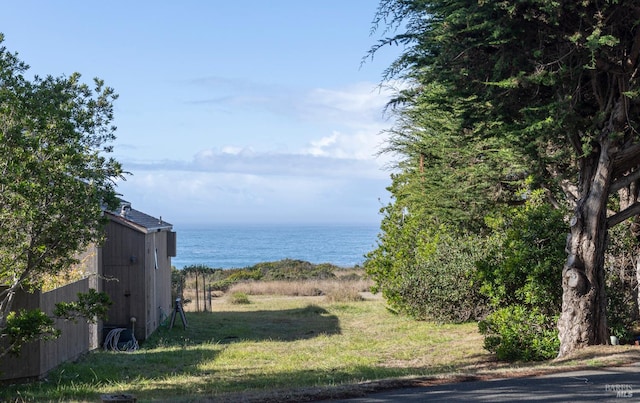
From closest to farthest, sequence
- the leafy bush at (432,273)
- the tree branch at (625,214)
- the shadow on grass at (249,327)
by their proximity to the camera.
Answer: the tree branch at (625,214) < the leafy bush at (432,273) < the shadow on grass at (249,327)

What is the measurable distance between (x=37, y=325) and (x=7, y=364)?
2353 millimetres

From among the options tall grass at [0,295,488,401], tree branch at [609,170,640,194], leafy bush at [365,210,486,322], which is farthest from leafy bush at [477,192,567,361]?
leafy bush at [365,210,486,322]

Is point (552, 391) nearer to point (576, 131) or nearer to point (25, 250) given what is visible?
point (576, 131)

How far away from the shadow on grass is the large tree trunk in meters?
9.20

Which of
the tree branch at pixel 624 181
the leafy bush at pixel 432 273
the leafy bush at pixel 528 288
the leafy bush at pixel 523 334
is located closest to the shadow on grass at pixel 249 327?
the leafy bush at pixel 432 273

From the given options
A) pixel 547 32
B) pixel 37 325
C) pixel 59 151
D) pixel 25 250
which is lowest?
pixel 37 325

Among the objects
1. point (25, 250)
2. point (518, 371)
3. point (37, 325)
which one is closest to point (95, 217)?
point (25, 250)

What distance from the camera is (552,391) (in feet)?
28.4

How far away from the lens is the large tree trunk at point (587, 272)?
1277 centimetres

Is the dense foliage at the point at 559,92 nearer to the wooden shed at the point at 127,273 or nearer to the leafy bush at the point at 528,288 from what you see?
the leafy bush at the point at 528,288

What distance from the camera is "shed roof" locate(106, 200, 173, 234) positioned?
66.0ft

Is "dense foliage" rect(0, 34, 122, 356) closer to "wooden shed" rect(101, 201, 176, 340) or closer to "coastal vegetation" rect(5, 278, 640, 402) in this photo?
"coastal vegetation" rect(5, 278, 640, 402)

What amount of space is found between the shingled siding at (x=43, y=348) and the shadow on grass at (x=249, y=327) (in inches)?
159

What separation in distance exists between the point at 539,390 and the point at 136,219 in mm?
15884
